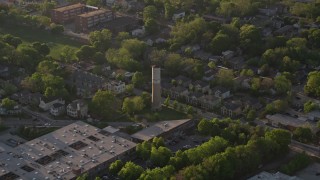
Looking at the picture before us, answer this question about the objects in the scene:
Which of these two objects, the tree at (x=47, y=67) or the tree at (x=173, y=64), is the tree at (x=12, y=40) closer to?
the tree at (x=47, y=67)

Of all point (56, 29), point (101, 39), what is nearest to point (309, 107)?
point (101, 39)

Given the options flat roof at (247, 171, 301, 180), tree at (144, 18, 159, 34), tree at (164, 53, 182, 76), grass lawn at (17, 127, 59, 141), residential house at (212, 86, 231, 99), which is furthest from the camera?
tree at (144, 18, 159, 34)

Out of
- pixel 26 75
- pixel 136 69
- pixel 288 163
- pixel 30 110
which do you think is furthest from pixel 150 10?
pixel 288 163

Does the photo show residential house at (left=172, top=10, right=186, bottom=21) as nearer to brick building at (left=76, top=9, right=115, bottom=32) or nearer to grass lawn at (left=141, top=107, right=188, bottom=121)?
brick building at (left=76, top=9, right=115, bottom=32)

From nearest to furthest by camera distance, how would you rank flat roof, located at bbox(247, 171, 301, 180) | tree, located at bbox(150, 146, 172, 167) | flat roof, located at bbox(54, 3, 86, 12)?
flat roof, located at bbox(247, 171, 301, 180) < tree, located at bbox(150, 146, 172, 167) < flat roof, located at bbox(54, 3, 86, 12)

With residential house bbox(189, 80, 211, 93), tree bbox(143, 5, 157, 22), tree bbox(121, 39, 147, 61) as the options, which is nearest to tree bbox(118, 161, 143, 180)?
residential house bbox(189, 80, 211, 93)

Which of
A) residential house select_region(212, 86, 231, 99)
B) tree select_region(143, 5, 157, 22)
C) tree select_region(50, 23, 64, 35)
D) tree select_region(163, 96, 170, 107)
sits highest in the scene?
tree select_region(143, 5, 157, 22)

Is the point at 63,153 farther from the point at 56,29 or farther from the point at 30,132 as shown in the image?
the point at 56,29
